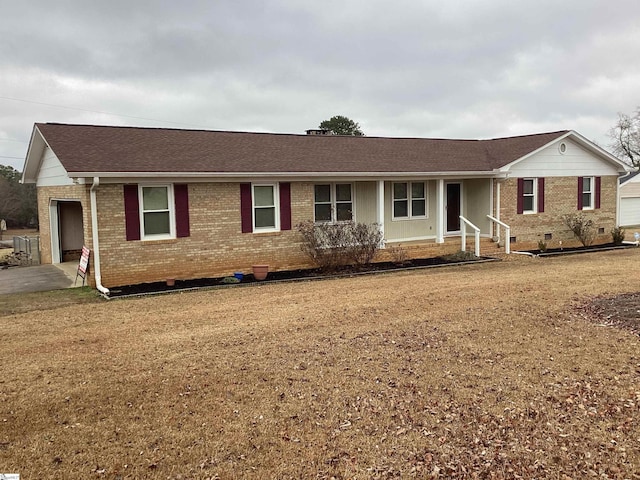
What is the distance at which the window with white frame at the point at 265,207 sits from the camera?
1510 centimetres

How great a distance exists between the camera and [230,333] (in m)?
7.98

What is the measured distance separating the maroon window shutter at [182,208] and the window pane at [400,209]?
7.58 metres

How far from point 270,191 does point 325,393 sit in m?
10.3

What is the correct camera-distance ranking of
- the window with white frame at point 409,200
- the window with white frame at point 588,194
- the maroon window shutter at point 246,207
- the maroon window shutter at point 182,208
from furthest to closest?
the window with white frame at point 588,194, the window with white frame at point 409,200, the maroon window shutter at point 246,207, the maroon window shutter at point 182,208

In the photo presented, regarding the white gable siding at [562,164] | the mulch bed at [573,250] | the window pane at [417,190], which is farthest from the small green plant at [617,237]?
the window pane at [417,190]

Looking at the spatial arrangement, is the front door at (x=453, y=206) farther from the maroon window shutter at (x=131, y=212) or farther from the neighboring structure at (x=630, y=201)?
the neighboring structure at (x=630, y=201)

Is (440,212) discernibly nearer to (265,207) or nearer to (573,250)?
(573,250)

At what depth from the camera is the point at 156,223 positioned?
13.6m

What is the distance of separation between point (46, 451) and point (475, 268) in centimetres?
1303

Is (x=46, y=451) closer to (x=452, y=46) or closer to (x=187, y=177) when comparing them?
(x=187, y=177)

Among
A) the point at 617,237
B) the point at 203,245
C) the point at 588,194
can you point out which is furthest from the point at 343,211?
the point at 617,237

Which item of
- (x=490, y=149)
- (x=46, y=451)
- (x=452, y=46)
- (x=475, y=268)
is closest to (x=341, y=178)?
(x=475, y=268)

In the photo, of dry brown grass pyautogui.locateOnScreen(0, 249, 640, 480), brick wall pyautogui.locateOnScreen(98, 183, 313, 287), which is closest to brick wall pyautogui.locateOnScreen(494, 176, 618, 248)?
brick wall pyautogui.locateOnScreen(98, 183, 313, 287)

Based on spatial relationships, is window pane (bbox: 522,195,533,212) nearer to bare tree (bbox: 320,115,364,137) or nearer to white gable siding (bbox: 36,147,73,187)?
white gable siding (bbox: 36,147,73,187)
